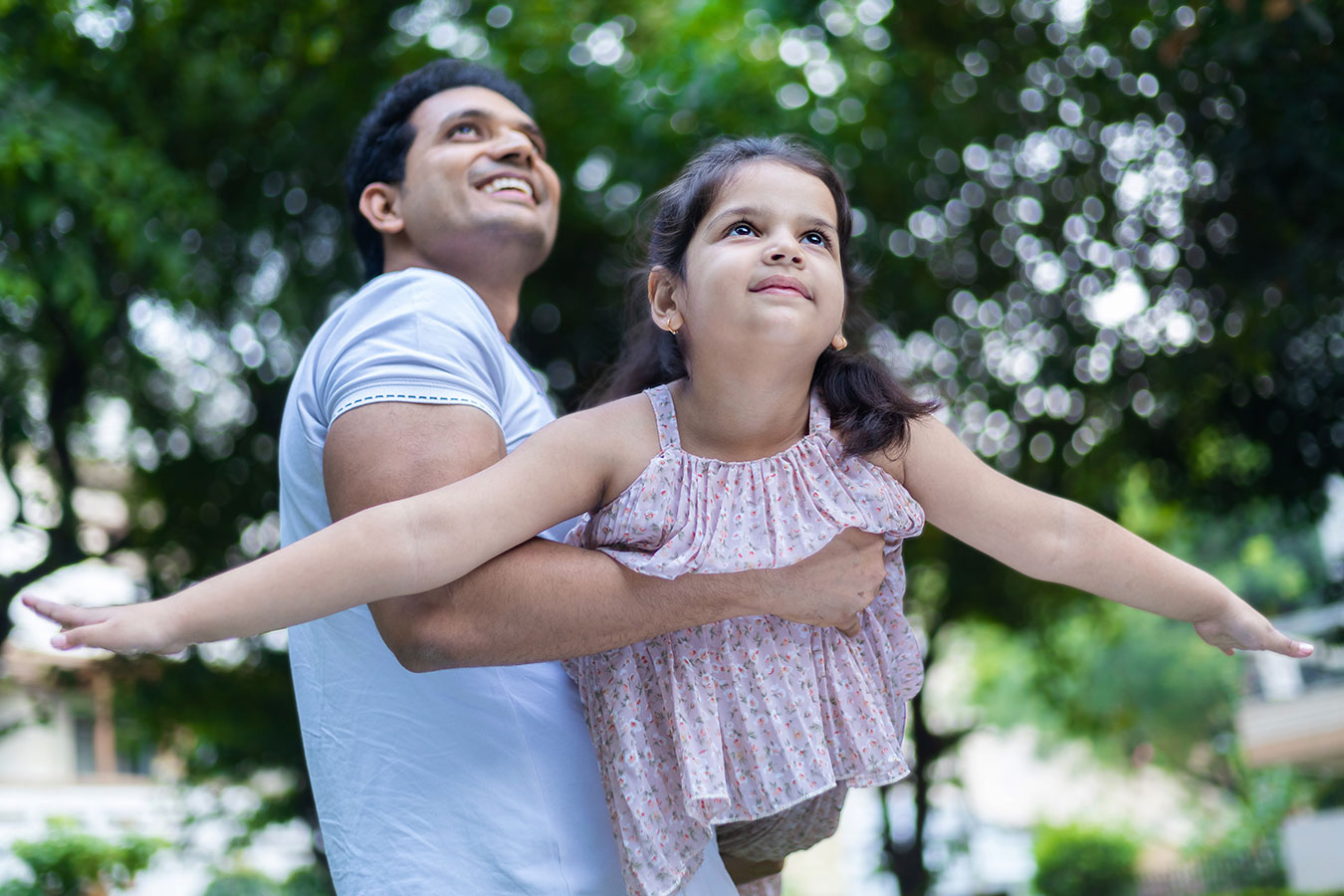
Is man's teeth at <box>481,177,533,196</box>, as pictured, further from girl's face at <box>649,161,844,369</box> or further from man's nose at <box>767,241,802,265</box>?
man's nose at <box>767,241,802,265</box>

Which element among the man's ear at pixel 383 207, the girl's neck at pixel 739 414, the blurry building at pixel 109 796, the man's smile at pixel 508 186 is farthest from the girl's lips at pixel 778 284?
the blurry building at pixel 109 796

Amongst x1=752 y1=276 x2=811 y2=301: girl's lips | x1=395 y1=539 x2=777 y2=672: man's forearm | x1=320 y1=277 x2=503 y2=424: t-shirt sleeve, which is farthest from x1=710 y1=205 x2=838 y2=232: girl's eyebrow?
x1=395 y1=539 x2=777 y2=672: man's forearm

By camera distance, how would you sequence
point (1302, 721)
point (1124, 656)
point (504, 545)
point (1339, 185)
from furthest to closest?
point (1124, 656) < point (1302, 721) < point (1339, 185) < point (504, 545)

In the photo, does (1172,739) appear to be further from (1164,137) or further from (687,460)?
(687,460)

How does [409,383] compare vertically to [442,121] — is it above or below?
below

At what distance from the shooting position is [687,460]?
5.77ft

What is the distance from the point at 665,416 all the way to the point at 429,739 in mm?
564

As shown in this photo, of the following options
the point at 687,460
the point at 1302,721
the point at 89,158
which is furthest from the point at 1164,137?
the point at 1302,721

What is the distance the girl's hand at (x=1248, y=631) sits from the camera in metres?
1.76

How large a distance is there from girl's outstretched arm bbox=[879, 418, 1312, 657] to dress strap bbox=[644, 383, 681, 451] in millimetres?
299

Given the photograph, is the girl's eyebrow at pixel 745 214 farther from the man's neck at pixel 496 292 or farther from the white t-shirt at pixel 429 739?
the man's neck at pixel 496 292

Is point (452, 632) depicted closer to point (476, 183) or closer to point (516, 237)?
point (516, 237)

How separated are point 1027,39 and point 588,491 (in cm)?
600

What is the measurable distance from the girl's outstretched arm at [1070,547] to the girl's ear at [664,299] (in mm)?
383
